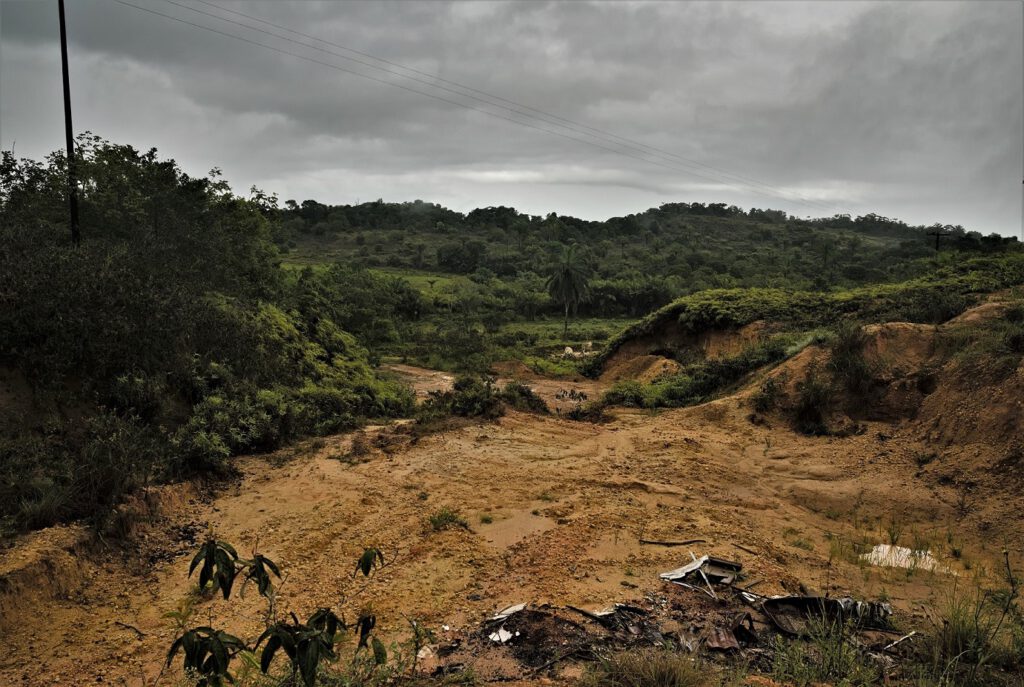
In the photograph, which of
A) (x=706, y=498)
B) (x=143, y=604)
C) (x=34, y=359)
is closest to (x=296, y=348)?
(x=34, y=359)

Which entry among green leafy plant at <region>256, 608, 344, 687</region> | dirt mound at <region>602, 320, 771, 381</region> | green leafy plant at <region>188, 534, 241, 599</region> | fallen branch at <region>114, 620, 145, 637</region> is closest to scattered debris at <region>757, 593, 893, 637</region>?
green leafy plant at <region>256, 608, 344, 687</region>

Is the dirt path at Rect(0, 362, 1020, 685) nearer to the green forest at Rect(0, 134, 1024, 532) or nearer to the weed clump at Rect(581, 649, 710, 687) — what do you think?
the green forest at Rect(0, 134, 1024, 532)

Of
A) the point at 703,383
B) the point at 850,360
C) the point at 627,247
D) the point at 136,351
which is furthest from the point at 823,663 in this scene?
the point at 627,247

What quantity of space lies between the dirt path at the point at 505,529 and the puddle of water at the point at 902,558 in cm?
27

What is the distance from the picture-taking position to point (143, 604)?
19.3 feet

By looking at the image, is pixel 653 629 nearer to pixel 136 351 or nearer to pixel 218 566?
pixel 218 566

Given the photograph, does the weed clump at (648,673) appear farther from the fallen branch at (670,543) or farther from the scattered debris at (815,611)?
the fallen branch at (670,543)

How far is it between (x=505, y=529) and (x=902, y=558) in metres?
4.50

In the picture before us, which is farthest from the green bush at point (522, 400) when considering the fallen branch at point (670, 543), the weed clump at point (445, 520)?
the fallen branch at point (670, 543)

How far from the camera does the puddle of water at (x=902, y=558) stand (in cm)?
665

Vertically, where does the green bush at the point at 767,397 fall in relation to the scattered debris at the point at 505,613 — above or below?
above

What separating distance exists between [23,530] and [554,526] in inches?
226

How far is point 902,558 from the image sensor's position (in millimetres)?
6824

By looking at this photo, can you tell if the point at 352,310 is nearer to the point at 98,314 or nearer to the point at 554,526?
the point at 98,314
